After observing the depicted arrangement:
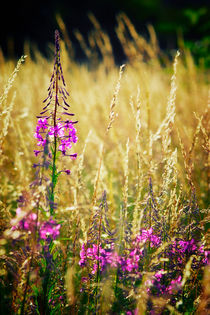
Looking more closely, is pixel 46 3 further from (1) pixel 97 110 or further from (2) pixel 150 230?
(2) pixel 150 230

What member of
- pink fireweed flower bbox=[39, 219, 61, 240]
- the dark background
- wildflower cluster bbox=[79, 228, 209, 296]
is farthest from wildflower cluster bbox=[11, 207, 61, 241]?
the dark background

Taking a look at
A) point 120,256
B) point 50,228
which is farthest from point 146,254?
point 50,228

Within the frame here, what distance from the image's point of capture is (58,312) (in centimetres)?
107

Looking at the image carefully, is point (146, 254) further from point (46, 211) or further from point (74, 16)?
point (74, 16)

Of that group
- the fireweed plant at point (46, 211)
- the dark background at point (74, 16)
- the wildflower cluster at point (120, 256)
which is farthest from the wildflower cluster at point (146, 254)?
the dark background at point (74, 16)

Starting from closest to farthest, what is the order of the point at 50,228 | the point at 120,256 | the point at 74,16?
the point at 50,228 < the point at 120,256 < the point at 74,16

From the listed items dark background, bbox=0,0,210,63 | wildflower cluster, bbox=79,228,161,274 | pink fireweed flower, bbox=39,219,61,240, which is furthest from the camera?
dark background, bbox=0,0,210,63

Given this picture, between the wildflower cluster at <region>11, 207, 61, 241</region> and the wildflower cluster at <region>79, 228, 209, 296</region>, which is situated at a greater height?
the wildflower cluster at <region>11, 207, 61, 241</region>

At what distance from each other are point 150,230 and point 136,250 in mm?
139

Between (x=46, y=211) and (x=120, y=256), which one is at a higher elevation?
(x=46, y=211)

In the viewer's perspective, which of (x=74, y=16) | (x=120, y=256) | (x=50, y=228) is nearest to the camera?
(x=50, y=228)

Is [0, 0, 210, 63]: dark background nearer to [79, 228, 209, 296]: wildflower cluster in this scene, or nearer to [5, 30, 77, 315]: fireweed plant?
[5, 30, 77, 315]: fireweed plant

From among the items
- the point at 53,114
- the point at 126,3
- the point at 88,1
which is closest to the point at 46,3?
the point at 88,1

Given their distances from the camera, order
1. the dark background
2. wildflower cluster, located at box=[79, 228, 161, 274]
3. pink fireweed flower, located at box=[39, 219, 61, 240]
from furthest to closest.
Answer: the dark background → wildflower cluster, located at box=[79, 228, 161, 274] → pink fireweed flower, located at box=[39, 219, 61, 240]
